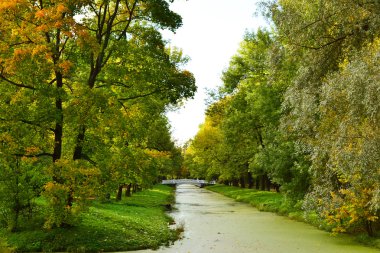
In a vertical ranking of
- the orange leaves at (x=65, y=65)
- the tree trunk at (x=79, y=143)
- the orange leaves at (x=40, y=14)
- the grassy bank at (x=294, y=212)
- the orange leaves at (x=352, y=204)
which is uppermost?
the orange leaves at (x=40, y=14)

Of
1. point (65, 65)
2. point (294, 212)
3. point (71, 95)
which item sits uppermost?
point (65, 65)

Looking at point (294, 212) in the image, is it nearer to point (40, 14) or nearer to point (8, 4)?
point (40, 14)

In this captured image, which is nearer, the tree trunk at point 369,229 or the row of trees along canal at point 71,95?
the row of trees along canal at point 71,95

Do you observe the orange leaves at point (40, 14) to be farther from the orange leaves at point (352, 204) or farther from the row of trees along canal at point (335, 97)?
the orange leaves at point (352, 204)

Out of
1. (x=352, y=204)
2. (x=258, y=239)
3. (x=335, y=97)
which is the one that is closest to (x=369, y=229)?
(x=352, y=204)

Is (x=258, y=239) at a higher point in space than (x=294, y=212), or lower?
lower

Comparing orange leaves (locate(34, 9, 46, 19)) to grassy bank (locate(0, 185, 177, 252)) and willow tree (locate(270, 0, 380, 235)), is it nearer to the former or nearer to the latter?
grassy bank (locate(0, 185, 177, 252))

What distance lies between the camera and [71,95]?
44.9 ft

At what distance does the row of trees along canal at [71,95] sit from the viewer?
12.6m

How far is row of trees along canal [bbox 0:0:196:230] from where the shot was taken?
41.4 ft

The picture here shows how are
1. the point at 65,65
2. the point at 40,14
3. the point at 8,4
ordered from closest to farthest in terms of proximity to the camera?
the point at 8,4
the point at 40,14
the point at 65,65

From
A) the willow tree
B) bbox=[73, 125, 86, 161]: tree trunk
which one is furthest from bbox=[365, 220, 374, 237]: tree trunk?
bbox=[73, 125, 86, 161]: tree trunk

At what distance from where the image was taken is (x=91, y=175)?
13344mm

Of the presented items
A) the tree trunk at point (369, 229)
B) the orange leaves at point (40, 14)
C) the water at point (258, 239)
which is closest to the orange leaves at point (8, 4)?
the orange leaves at point (40, 14)
